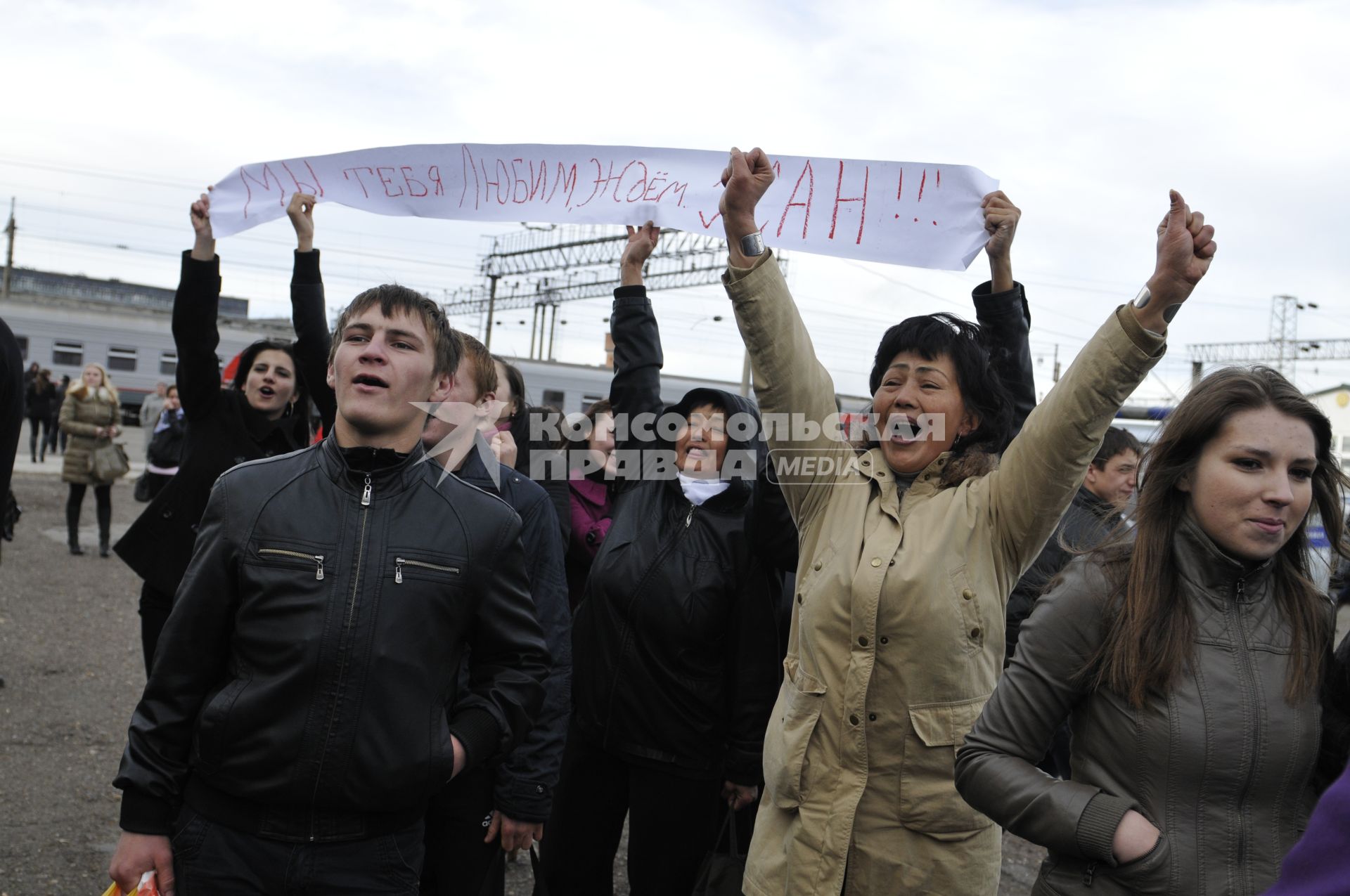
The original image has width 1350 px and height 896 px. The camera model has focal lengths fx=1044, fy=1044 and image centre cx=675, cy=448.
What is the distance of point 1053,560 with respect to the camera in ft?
15.3

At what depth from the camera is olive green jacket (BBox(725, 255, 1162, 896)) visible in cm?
240

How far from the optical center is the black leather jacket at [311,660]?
7.01 ft

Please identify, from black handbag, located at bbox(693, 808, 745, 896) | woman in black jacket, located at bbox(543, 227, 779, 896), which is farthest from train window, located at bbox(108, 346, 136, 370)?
black handbag, located at bbox(693, 808, 745, 896)

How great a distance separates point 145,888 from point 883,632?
5.42 ft

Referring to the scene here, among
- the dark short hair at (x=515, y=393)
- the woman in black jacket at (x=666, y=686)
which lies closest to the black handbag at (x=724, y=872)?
the woman in black jacket at (x=666, y=686)

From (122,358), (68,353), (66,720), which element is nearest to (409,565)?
(66,720)

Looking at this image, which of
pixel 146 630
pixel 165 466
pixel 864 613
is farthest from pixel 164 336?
pixel 864 613

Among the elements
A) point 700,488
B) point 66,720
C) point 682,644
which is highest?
point 700,488

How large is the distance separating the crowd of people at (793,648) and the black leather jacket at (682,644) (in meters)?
0.01

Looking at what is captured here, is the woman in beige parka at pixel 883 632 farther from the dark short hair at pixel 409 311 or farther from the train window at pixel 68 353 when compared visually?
the train window at pixel 68 353

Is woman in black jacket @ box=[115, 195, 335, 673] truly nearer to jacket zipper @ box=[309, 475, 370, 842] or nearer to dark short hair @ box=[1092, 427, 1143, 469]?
jacket zipper @ box=[309, 475, 370, 842]

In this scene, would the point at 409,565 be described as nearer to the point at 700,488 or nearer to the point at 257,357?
the point at 700,488

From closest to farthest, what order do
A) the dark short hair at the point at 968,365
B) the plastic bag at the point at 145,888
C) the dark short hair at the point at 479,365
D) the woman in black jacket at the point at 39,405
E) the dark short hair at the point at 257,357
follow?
the plastic bag at the point at 145,888
the dark short hair at the point at 968,365
the dark short hair at the point at 479,365
the dark short hair at the point at 257,357
the woman in black jacket at the point at 39,405

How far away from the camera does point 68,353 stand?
1430 inches
